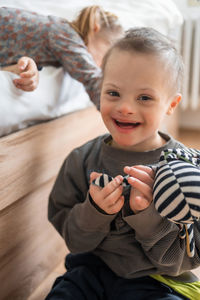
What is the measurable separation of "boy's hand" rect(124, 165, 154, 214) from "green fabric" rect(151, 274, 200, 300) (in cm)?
18

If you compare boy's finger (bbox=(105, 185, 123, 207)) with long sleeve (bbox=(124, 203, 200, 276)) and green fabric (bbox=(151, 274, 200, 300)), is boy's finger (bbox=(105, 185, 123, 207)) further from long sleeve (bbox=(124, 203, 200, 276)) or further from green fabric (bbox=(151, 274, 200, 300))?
green fabric (bbox=(151, 274, 200, 300))

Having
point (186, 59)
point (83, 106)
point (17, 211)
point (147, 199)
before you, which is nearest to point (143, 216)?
point (147, 199)

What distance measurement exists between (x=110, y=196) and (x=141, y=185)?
0.06 meters

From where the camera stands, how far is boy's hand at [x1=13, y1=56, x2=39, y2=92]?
813mm

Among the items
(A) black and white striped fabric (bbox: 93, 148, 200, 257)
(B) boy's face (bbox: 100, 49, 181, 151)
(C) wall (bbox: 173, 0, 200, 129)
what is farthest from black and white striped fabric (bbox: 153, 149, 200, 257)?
(C) wall (bbox: 173, 0, 200, 129)

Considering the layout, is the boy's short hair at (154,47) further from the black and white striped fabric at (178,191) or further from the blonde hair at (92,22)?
the blonde hair at (92,22)

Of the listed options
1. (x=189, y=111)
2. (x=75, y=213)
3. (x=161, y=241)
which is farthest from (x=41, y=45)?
(x=189, y=111)

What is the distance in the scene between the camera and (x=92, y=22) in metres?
1.06

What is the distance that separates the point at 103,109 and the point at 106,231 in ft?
0.78

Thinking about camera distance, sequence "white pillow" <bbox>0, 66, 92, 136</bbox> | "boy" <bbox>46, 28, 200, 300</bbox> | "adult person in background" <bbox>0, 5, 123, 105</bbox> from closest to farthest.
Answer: "boy" <bbox>46, 28, 200, 300</bbox>
"white pillow" <bbox>0, 66, 92, 136</bbox>
"adult person in background" <bbox>0, 5, 123, 105</bbox>

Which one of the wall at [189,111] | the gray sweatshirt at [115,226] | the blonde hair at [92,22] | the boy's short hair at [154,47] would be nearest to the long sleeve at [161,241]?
the gray sweatshirt at [115,226]

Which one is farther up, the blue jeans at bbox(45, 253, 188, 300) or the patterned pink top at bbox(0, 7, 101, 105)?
the patterned pink top at bbox(0, 7, 101, 105)

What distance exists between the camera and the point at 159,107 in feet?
2.34

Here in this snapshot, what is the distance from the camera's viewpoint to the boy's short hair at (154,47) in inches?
27.8
